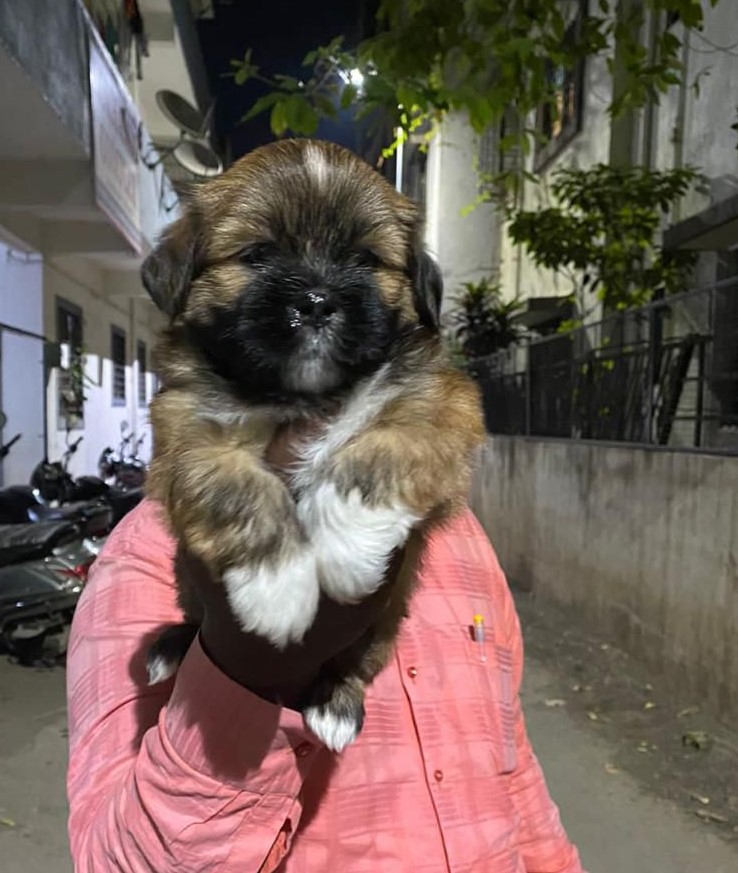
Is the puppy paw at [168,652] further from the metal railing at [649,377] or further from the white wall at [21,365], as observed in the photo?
the white wall at [21,365]

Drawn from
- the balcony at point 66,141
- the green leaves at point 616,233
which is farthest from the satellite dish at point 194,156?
the green leaves at point 616,233

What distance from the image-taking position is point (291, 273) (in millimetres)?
1508

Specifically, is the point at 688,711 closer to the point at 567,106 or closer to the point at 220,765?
the point at 220,765

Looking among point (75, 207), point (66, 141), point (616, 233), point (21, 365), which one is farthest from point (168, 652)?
point (21, 365)

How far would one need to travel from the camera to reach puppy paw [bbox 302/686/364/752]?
4.22 feet

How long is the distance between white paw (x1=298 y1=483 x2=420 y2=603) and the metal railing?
404 centimetres

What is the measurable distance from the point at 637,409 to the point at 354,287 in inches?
244

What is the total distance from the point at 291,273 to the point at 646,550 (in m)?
5.29

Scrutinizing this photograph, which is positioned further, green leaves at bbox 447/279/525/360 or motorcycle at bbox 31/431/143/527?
green leaves at bbox 447/279/525/360

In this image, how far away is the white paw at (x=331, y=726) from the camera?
1.27 meters

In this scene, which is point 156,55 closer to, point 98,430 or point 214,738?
point 98,430

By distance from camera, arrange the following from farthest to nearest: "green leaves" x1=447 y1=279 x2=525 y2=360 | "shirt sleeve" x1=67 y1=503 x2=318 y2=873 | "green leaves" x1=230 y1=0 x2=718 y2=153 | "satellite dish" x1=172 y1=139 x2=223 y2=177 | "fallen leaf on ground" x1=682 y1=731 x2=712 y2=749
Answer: "green leaves" x1=447 y1=279 x2=525 y2=360 < "satellite dish" x1=172 y1=139 x2=223 y2=177 < "fallen leaf on ground" x1=682 y1=731 x2=712 y2=749 < "green leaves" x1=230 y1=0 x2=718 y2=153 < "shirt sleeve" x1=67 y1=503 x2=318 y2=873

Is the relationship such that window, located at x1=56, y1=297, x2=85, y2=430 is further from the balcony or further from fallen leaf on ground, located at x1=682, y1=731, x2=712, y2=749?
fallen leaf on ground, located at x1=682, y1=731, x2=712, y2=749

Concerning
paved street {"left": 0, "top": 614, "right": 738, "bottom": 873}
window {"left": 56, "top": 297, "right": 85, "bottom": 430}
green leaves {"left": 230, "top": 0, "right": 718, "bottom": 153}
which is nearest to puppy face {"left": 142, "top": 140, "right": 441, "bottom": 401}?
green leaves {"left": 230, "top": 0, "right": 718, "bottom": 153}
